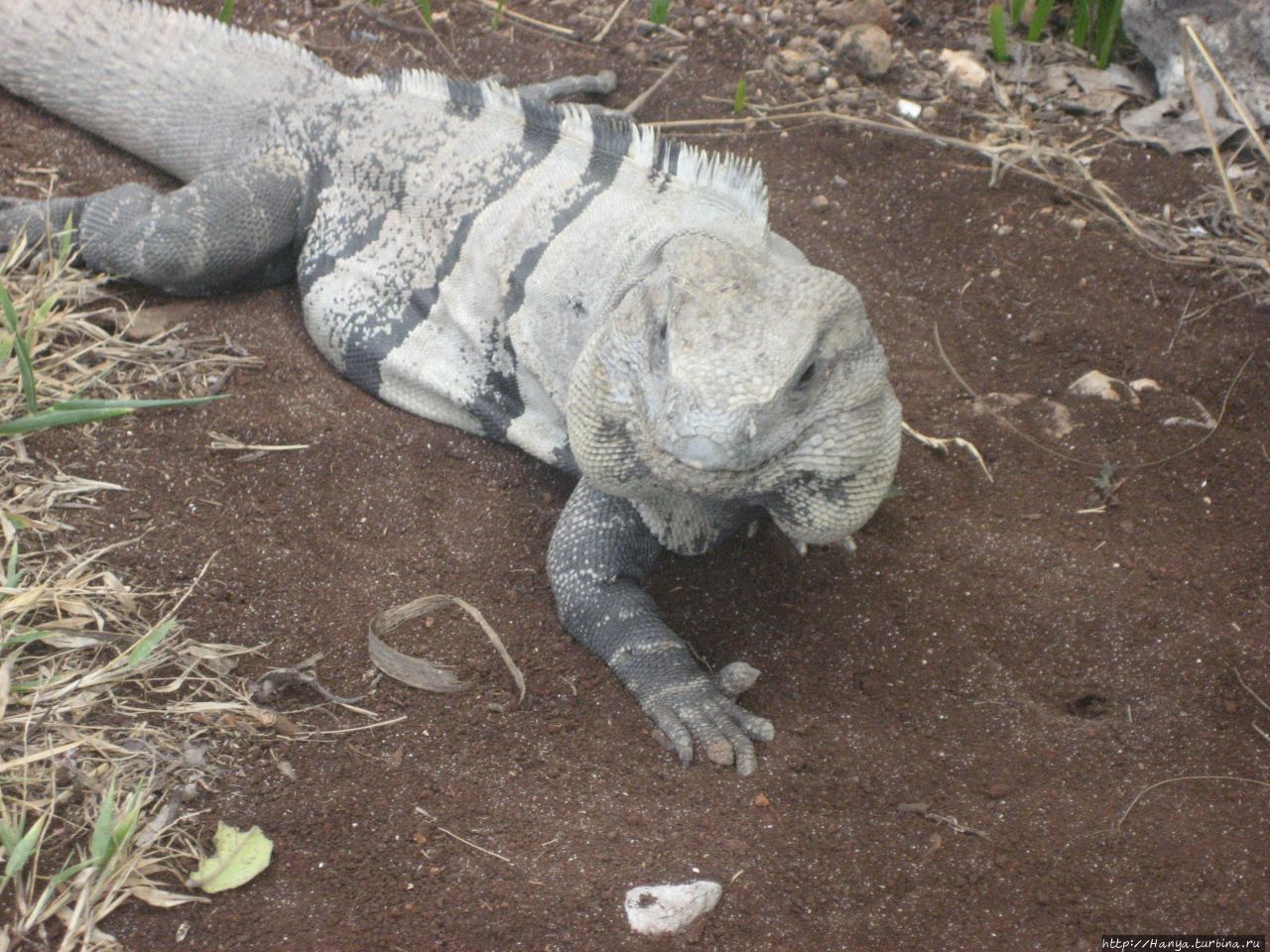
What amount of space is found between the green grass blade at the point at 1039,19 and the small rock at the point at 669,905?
12.9 feet

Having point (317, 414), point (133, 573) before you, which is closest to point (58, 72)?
point (317, 414)

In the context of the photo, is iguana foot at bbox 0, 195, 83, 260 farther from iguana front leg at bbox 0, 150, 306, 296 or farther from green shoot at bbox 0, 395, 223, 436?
green shoot at bbox 0, 395, 223, 436

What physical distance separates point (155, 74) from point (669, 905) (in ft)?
11.1

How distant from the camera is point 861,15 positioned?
5293 mm

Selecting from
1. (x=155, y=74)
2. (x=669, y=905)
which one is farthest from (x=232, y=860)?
(x=155, y=74)

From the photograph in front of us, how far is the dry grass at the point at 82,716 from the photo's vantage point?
2264mm

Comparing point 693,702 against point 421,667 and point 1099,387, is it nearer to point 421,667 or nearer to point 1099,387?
point 421,667

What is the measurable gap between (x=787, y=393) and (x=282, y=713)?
1269mm

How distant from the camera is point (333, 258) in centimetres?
400

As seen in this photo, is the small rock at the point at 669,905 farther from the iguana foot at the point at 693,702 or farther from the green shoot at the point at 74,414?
the green shoot at the point at 74,414

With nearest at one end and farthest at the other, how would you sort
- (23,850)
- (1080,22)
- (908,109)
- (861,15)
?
(23,850) → (908,109) → (1080,22) → (861,15)

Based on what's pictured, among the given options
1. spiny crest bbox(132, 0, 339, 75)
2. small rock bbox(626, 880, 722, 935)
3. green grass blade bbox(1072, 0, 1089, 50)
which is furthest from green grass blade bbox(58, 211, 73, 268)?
green grass blade bbox(1072, 0, 1089, 50)

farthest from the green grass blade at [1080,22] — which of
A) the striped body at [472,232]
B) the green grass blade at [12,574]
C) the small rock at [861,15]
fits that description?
the green grass blade at [12,574]

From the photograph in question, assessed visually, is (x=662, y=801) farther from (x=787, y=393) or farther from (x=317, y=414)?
(x=317, y=414)
